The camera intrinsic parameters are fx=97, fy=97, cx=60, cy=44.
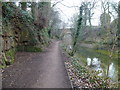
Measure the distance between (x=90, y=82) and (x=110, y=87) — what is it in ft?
2.66

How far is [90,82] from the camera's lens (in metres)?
4.10

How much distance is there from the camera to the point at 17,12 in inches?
337

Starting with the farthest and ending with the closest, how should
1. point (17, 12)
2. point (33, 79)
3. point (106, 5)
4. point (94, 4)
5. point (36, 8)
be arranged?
point (36, 8) → point (94, 4) → point (17, 12) → point (106, 5) → point (33, 79)

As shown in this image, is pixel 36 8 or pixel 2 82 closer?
pixel 2 82

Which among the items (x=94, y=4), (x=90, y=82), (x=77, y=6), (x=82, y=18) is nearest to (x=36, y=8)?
(x=77, y=6)

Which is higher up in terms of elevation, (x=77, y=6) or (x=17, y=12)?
(x=77, y=6)

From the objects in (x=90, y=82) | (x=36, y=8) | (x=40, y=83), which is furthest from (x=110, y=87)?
(x=36, y=8)

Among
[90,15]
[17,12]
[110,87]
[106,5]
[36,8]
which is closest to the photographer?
[110,87]

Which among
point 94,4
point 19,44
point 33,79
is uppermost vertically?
point 94,4

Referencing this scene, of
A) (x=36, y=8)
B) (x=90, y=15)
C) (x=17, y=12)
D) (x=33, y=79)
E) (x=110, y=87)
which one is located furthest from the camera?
(x=36, y=8)

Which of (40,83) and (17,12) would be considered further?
(17,12)

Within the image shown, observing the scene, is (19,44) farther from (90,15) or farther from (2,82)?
(90,15)

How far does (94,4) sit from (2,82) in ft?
31.9

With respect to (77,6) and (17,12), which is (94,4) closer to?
(77,6)
